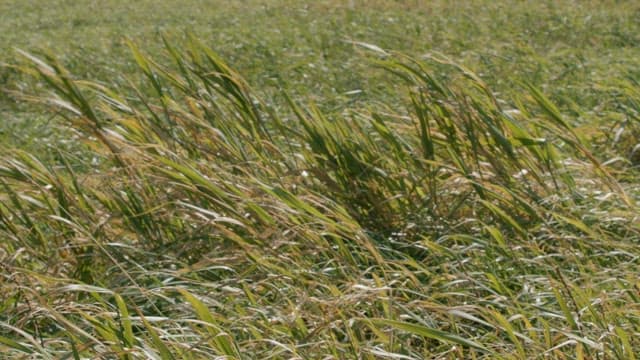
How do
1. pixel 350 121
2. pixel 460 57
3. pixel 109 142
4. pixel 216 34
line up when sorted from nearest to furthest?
1. pixel 109 142
2. pixel 350 121
3. pixel 460 57
4. pixel 216 34

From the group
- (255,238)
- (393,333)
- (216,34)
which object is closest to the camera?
(393,333)

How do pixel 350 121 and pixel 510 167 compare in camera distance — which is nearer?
pixel 510 167

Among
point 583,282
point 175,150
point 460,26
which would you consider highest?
point 175,150

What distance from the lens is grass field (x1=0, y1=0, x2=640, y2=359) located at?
8.49 ft

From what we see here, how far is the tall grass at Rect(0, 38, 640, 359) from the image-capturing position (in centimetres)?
258

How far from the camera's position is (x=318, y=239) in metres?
3.01

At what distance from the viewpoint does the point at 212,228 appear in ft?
10.5

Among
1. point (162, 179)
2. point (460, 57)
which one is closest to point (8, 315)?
point (162, 179)

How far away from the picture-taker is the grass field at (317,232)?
8.49 ft

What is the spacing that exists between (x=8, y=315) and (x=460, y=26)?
979 centimetres

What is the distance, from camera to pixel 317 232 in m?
3.03

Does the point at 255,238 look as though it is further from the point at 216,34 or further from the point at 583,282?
the point at 216,34

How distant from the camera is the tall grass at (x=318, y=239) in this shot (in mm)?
2582

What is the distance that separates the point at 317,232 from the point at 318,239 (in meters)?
0.03
